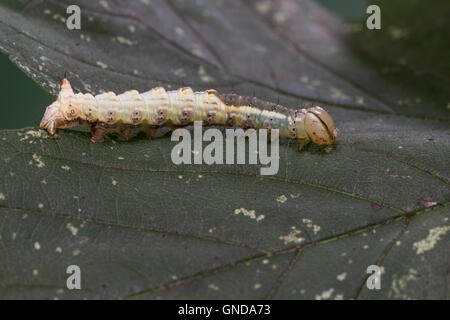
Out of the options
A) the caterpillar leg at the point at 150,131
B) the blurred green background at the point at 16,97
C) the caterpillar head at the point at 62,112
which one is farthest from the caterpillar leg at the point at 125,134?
the blurred green background at the point at 16,97

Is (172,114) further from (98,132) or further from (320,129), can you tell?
(320,129)

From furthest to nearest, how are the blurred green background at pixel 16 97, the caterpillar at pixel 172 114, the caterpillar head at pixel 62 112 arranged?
the blurred green background at pixel 16 97 < the caterpillar at pixel 172 114 < the caterpillar head at pixel 62 112

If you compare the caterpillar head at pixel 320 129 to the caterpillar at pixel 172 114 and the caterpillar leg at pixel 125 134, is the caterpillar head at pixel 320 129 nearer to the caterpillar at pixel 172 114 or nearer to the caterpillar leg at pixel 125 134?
the caterpillar at pixel 172 114

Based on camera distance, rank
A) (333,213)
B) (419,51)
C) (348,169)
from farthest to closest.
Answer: (419,51), (348,169), (333,213)

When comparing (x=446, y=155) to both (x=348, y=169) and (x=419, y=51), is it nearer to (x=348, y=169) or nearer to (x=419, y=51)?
(x=348, y=169)

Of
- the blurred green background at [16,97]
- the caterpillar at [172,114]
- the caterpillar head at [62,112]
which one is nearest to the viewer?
the caterpillar head at [62,112]

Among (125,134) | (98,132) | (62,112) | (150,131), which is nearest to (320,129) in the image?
(150,131)

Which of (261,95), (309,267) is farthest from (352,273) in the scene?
(261,95)

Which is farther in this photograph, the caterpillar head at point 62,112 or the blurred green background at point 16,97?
the blurred green background at point 16,97
